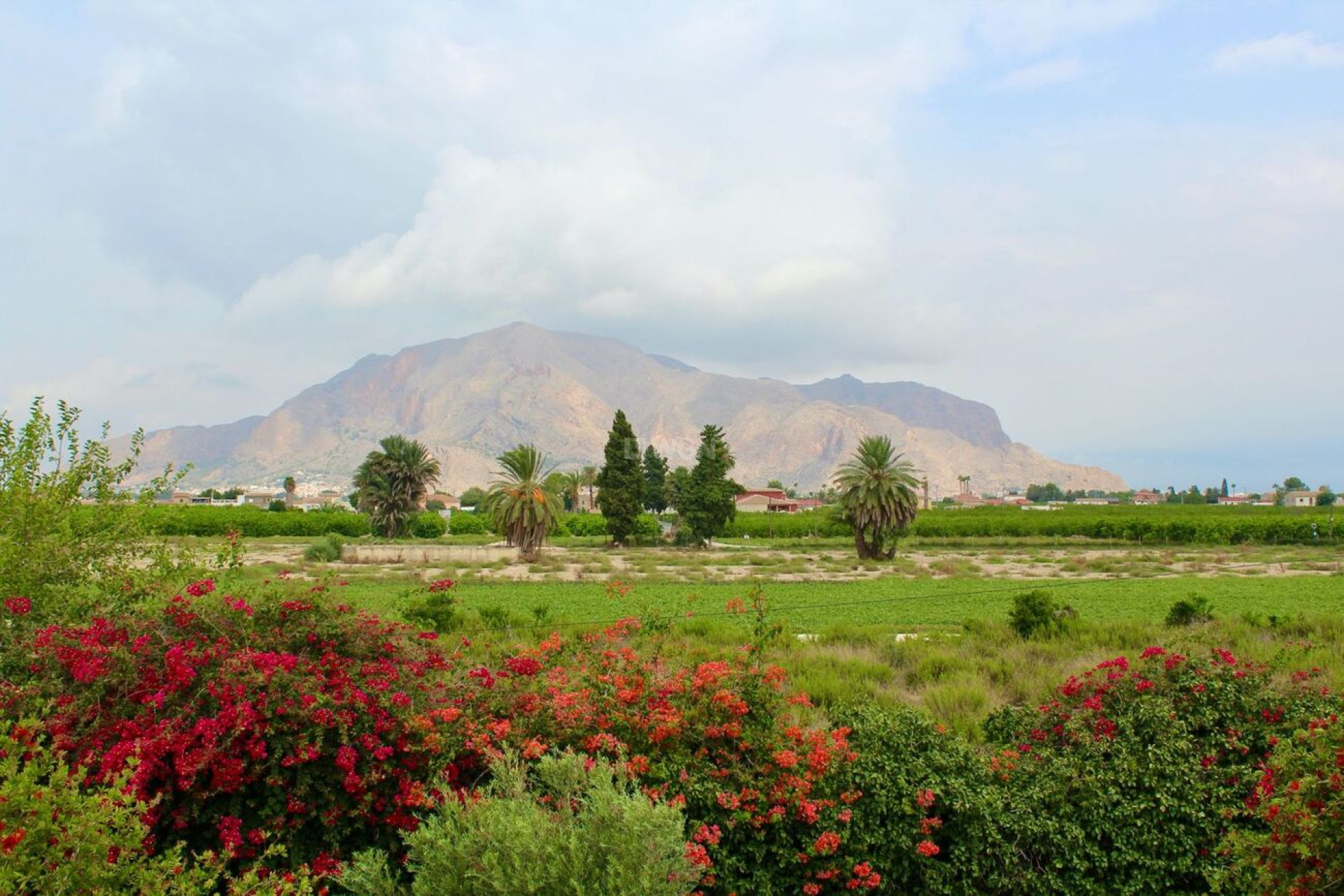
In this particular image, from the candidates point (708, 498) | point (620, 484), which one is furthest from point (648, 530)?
point (708, 498)

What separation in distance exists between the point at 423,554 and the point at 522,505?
6.24m

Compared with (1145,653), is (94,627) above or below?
above

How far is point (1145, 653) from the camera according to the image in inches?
294

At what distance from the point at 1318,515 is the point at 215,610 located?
298ft

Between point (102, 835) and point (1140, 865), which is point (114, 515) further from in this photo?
point (1140, 865)

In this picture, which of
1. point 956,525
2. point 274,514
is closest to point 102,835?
point 956,525

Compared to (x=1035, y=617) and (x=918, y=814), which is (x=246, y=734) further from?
(x=1035, y=617)

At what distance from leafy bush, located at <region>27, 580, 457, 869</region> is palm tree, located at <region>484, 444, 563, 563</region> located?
36073 millimetres

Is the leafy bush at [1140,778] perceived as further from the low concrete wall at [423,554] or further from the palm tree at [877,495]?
the low concrete wall at [423,554]

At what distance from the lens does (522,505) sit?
41.6 meters

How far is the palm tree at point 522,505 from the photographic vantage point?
41.5 metres

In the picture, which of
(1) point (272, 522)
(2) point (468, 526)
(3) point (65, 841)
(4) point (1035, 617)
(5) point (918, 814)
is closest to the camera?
(3) point (65, 841)

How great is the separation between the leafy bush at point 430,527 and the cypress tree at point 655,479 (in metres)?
21.5

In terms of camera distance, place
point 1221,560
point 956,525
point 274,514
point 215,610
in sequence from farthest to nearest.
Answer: point 274,514 < point 956,525 < point 1221,560 < point 215,610
